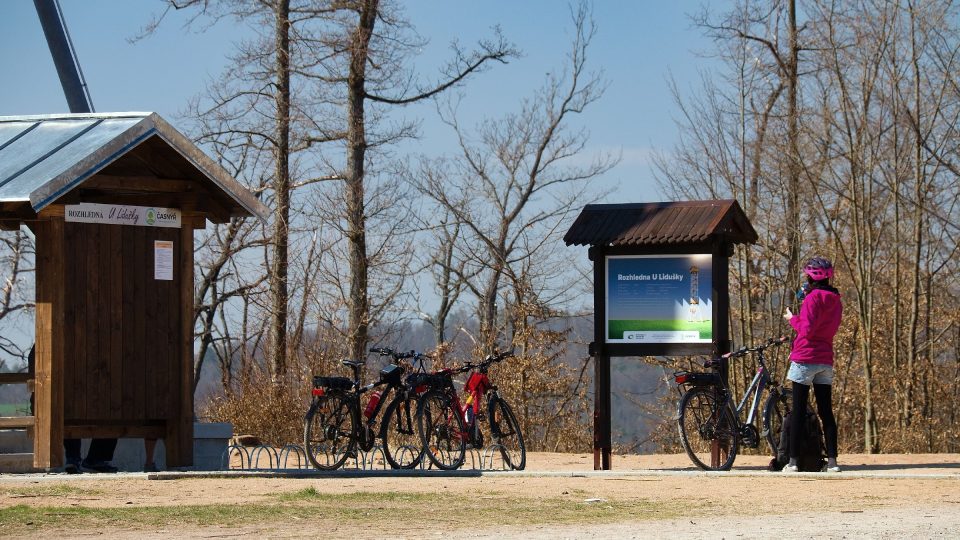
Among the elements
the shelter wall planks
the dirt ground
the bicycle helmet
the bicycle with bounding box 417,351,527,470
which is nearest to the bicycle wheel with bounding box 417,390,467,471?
the bicycle with bounding box 417,351,527,470

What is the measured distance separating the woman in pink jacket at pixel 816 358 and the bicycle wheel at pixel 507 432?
103 inches

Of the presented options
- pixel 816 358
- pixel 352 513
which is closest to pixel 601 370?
pixel 816 358

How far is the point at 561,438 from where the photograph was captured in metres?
21.3

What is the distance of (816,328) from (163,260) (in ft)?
20.1

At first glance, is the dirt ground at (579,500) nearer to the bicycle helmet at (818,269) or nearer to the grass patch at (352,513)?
the grass patch at (352,513)

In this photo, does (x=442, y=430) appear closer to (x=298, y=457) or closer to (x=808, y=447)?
(x=298, y=457)

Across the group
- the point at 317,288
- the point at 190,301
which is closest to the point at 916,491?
the point at 190,301

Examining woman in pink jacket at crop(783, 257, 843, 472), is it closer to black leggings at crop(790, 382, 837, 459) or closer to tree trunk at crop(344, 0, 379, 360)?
black leggings at crop(790, 382, 837, 459)

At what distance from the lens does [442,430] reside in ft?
46.1

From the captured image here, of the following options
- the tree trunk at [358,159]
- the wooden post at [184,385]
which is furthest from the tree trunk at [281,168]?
the wooden post at [184,385]

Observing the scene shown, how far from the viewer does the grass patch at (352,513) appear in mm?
8578

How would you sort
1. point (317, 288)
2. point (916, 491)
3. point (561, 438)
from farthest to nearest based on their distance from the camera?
1. point (317, 288)
2. point (561, 438)
3. point (916, 491)

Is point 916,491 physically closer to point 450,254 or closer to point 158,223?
point 158,223

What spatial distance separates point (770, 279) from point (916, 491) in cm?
1360
